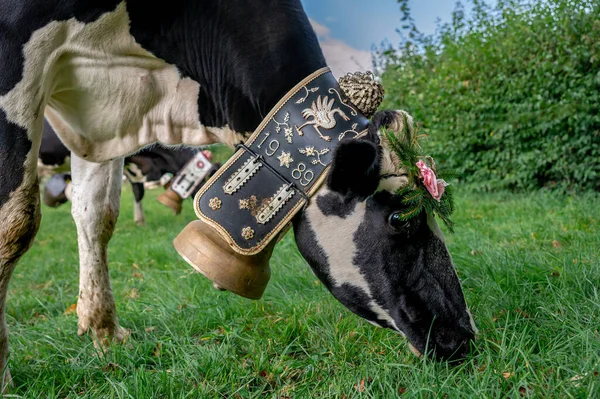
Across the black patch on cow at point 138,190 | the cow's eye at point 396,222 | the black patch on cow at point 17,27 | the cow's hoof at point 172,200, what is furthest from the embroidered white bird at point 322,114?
the black patch on cow at point 138,190

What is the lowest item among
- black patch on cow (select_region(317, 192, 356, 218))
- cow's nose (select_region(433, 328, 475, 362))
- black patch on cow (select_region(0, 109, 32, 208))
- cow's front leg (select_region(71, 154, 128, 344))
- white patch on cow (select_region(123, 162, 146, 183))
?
white patch on cow (select_region(123, 162, 146, 183))

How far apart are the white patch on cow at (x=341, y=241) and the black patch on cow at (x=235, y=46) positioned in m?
0.47

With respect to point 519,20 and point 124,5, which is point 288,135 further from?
point 519,20

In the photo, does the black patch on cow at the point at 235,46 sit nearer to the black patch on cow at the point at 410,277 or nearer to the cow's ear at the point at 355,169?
the cow's ear at the point at 355,169

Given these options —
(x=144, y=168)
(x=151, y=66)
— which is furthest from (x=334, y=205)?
(x=144, y=168)

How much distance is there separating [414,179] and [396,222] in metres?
0.17

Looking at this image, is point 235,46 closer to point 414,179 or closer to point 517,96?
point 414,179

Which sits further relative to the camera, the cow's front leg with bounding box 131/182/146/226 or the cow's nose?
the cow's front leg with bounding box 131/182/146/226

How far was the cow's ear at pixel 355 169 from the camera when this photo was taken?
6.14 ft

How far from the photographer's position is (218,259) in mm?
2219

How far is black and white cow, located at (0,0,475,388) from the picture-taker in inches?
80.7

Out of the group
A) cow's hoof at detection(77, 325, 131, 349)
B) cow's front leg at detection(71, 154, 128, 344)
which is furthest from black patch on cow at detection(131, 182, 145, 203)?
cow's hoof at detection(77, 325, 131, 349)

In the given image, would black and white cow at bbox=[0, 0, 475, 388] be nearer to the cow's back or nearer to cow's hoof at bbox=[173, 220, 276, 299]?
the cow's back

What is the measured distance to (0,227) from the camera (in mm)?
2084
